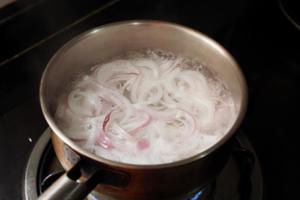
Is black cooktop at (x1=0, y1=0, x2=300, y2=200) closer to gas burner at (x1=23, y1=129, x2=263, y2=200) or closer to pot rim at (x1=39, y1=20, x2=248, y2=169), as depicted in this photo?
gas burner at (x1=23, y1=129, x2=263, y2=200)

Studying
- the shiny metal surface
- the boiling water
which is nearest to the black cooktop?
the shiny metal surface

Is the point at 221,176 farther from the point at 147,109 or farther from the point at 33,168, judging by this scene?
the point at 33,168

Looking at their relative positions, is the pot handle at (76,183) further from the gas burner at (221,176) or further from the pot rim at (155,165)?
the gas burner at (221,176)

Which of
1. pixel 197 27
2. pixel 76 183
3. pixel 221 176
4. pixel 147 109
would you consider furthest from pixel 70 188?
pixel 197 27

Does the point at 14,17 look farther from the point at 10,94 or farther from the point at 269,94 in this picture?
the point at 269,94

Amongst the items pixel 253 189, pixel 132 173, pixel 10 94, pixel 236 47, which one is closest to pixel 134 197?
pixel 132 173

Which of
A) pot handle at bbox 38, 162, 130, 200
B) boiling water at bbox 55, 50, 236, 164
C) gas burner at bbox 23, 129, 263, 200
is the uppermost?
pot handle at bbox 38, 162, 130, 200

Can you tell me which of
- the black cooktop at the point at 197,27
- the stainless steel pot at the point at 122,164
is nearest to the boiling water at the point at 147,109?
the stainless steel pot at the point at 122,164
